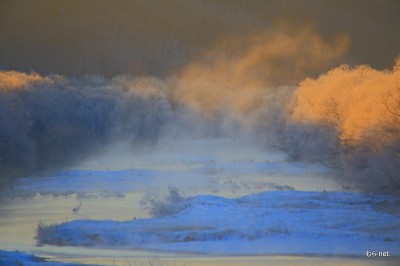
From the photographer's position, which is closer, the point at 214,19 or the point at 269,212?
the point at 269,212

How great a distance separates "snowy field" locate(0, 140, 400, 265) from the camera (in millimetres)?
21594

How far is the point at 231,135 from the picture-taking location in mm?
78188

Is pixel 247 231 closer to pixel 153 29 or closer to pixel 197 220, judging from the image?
pixel 197 220

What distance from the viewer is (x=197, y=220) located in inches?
993

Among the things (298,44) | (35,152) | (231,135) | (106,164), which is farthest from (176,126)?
(298,44)

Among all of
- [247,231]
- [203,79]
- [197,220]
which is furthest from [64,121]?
[203,79]

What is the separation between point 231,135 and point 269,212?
169 feet

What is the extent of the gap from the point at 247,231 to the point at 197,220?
2165 millimetres

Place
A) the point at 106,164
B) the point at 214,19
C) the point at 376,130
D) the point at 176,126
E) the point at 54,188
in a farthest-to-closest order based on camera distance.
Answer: the point at 214,19, the point at 176,126, the point at 106,164, the point at 54,188, the point at 376,130

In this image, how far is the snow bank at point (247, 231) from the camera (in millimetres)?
22047

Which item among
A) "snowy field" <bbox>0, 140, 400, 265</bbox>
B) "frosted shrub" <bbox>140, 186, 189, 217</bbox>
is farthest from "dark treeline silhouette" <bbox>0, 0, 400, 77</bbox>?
"frosted shrub" <bbox>140, 186, 189, 217</bbox>

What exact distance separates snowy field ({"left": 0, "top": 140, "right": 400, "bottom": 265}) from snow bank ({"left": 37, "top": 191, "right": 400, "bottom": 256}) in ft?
0.09

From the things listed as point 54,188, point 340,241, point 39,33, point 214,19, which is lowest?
point 340,241

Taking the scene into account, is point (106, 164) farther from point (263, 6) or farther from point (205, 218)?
point (263, 6)
